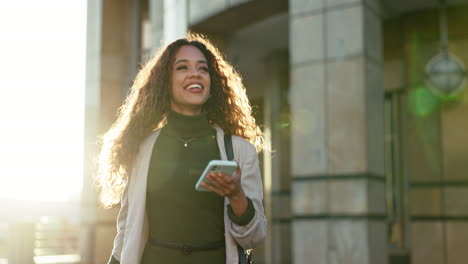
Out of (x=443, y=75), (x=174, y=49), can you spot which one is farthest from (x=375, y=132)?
(x=174, y=49)

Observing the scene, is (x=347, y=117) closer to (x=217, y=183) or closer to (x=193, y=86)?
(x=193, y=86)

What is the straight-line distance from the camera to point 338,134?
887 cm

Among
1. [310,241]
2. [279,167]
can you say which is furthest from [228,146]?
[279,167]

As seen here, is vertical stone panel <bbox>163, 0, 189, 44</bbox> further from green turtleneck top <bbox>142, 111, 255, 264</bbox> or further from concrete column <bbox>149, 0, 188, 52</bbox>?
green turtleneck top <bbox>142, 111, 255, 264</bbox>

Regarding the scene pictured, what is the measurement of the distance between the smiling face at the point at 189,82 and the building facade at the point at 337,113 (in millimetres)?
2661

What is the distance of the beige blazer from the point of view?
304 cm

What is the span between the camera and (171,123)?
338 cm

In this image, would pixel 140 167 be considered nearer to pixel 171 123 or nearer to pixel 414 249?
pixel 171 123

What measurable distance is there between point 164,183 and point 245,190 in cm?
41

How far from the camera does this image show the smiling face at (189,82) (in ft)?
10.9

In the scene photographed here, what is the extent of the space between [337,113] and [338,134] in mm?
290

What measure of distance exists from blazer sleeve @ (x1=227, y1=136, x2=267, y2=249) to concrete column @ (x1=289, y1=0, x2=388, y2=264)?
5.55 metres

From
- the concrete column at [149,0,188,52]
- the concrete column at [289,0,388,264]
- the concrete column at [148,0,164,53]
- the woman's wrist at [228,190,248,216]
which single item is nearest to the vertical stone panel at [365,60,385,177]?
the concrete column at [289,0,388,264]

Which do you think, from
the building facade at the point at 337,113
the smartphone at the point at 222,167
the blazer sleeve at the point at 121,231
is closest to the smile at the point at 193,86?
the blazer sleeve at the point at 121,231
